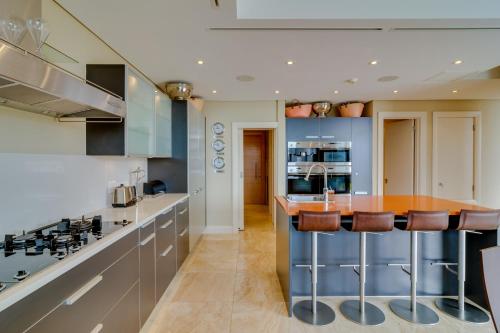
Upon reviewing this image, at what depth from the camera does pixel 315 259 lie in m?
2.20

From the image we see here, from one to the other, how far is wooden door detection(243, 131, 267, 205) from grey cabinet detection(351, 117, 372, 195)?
3.15 m

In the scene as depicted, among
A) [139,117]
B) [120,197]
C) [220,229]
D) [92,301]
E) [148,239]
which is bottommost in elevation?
[220,229]

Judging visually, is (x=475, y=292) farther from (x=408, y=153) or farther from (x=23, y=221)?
(x=23, y=221)

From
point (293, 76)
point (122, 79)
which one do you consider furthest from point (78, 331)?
point (293, 76)

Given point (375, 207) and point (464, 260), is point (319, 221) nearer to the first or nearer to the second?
point (375, 207)

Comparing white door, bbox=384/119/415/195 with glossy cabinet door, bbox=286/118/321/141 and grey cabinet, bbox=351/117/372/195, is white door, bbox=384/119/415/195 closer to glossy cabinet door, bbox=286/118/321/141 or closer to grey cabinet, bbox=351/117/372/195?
grey cabinet, bbox=351/117/372/195

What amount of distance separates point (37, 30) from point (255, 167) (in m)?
6.40

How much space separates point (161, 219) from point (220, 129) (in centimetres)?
264

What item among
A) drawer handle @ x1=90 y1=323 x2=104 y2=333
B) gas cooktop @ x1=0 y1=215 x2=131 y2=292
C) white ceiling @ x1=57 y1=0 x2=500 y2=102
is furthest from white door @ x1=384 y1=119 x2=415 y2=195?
drawer handle @ x1=90 y1=323 x2=104 y2=333

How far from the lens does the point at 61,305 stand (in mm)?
1141

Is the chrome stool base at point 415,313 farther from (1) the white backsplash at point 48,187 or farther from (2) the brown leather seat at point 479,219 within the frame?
(1) the white backsplash at point 48,187

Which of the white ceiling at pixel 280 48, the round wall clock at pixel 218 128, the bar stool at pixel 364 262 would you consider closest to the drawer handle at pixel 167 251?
the bar stool at pixel 364 262

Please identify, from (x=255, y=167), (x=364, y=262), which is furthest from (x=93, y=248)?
(x=255, y=167)

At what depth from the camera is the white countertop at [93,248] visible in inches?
36.0
